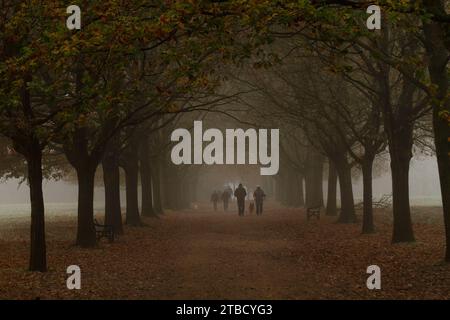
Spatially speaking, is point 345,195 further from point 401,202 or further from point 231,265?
point 231,265

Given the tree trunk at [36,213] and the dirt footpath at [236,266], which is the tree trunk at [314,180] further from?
the tree trunk at [36,213]

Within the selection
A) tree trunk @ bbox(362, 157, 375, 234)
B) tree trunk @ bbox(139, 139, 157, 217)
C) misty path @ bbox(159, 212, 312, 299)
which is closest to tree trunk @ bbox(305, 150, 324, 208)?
tree trunk @ bbox(139, 139, 157, 217)

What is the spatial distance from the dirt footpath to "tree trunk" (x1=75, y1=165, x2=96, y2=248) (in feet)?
1.58

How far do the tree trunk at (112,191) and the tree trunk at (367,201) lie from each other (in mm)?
9520

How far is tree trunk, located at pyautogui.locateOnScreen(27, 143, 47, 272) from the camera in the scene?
1362 centimetres

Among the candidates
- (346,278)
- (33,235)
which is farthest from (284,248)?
(33,235)

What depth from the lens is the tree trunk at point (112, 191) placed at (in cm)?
2345

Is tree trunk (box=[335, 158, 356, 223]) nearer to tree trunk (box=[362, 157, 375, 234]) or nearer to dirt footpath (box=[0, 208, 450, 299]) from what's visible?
tree trunk (box=[362, 157, 375, 234])

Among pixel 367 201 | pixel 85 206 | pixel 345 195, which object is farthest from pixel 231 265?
pixel 345 195

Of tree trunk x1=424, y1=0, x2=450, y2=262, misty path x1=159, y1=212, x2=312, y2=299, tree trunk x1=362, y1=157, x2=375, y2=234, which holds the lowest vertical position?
misty path x1=159, y1=212, x2=312, y2=299

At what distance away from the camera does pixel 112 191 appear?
24.0 meters

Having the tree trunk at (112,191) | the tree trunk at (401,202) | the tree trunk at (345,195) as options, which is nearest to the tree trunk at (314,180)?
the tree trunk at (345,195)

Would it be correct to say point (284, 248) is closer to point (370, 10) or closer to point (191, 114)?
point (370, 10)
